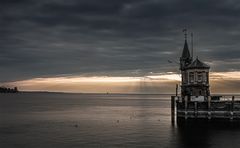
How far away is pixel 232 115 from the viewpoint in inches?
3194

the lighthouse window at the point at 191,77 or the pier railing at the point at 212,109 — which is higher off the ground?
the lighthouse window at the point at 191,77

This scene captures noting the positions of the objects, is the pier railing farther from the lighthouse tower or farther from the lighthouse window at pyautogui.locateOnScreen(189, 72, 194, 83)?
the lighthouse window at pyautogui.locateOnScreen(189, 72, 194, 83)

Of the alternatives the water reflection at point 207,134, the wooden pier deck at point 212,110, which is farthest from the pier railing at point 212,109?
the water reflection at point 207,134

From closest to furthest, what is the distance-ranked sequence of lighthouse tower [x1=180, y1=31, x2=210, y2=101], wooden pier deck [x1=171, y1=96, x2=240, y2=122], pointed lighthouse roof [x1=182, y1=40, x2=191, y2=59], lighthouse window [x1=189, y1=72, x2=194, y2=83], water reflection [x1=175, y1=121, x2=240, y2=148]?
water reflection [x1=175, y1=121, x2=240, y2=148], wooden pier deck [x1=171, y1=96, x2=240, y2=122], lighthouse tower [x1=180, y1=31, x2=210, y2=101], lighthouse window [x1=189, y1=72, x2=194, y2=83], pointed lighthouse roof [x1=182, y1=40, x2=191, y2=59]

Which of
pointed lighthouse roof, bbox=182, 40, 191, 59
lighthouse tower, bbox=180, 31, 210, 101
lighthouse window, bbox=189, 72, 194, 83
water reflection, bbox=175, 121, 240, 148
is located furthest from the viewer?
pointed lighthouse roof, bbox=182, 40, 191, 59

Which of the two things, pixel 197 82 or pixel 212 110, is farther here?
pixel 197 82

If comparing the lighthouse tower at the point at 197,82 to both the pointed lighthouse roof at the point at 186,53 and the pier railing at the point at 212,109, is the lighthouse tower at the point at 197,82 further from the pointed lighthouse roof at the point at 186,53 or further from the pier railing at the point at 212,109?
the pointed lighthouse roof at the point at 186,53

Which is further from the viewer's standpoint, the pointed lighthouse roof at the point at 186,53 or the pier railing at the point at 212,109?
the pointed lighthouse roof at the point at 186,53

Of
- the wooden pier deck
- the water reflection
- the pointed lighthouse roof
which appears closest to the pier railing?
the wooden pier deck

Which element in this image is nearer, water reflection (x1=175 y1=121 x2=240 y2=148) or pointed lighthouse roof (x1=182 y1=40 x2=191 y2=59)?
water reflection (x1=175 y1=121 x2=240 y2=148)

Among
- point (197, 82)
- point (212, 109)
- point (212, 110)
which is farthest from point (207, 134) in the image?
point (197, 82)

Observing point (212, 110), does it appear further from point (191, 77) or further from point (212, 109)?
point (191, 77)

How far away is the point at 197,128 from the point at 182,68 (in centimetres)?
1859

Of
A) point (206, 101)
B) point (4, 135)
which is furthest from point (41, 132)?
point (206, 101)
